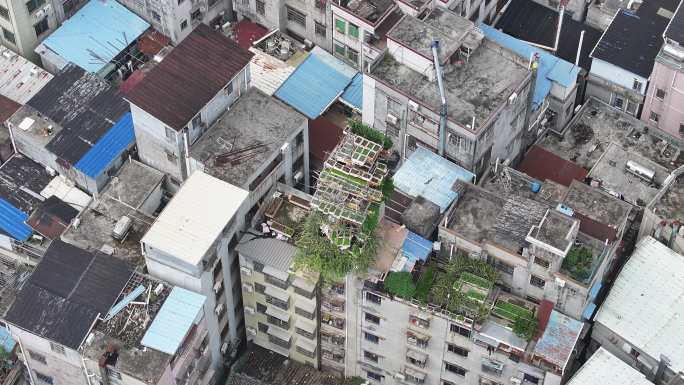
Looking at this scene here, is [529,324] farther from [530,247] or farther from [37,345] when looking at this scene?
[37,345]

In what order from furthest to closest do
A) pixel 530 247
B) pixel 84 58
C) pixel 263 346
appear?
pixel 84 58
pixel 263 346
pixel 530 247

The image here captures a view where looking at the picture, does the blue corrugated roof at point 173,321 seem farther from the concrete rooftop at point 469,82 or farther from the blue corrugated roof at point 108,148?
the concrete rooftop at point 469,82

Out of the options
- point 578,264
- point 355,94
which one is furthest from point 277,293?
point 355,94

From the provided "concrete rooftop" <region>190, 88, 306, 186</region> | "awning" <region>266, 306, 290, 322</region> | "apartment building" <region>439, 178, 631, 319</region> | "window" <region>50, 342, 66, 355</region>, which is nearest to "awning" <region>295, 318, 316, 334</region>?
"awning" <region>266, 306, 290, 322</region>

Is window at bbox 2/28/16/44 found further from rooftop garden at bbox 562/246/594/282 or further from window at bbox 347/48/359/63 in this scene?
rooftop garden at bbox 562/246/594/282

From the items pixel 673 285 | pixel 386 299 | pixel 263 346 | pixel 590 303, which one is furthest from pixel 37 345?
pixel 673 285

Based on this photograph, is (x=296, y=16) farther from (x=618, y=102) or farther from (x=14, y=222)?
(x=14, y=222)

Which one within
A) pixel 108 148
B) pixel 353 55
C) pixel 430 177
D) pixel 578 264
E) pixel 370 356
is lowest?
pixel 370 356
